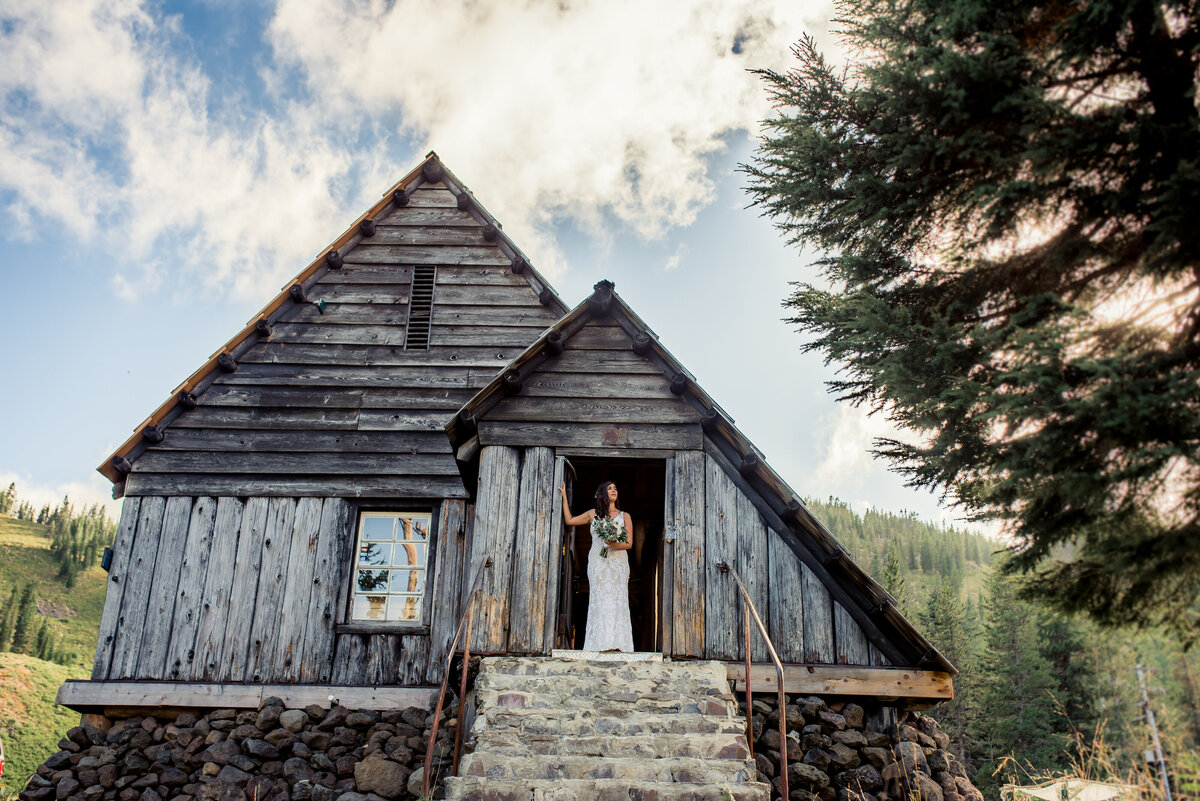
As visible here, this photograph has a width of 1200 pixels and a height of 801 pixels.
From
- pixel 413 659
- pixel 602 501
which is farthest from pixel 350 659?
pixel 602 501

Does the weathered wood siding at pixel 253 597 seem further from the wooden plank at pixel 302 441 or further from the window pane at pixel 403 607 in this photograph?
the wooden plank at pixel 302 441

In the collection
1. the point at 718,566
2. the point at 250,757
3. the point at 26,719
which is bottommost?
the point at 26,719

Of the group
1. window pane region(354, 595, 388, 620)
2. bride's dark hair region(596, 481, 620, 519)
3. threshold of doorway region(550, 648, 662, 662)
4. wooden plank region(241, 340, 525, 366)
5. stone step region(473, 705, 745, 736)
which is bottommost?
stone step region(473, 705, 745, 736)

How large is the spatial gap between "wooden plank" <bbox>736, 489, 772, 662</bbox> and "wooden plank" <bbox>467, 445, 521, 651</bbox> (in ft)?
7.80

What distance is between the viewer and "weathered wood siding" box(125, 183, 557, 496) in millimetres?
10453

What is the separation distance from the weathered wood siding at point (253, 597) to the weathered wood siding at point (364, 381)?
1.05 feet

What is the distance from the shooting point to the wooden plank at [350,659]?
9.61m

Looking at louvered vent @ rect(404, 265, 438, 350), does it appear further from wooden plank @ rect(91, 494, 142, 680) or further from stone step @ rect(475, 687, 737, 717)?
stone step @ rect(475, 687, 737, 717)

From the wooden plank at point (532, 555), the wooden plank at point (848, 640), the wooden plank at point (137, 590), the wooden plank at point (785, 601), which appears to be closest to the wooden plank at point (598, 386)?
the wooden plank at point (532, 555)

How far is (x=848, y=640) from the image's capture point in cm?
846

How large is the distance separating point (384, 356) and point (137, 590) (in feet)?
13.3

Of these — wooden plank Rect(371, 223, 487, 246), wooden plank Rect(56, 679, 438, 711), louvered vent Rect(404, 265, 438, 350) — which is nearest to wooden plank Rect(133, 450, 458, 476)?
louvered vent Rect(404, 265, 438, 350)

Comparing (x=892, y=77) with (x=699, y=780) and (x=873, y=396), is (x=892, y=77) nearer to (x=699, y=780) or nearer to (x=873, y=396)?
(x=873, y=396)

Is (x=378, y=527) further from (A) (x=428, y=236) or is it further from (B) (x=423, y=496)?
(A) (x=428, y=236)
